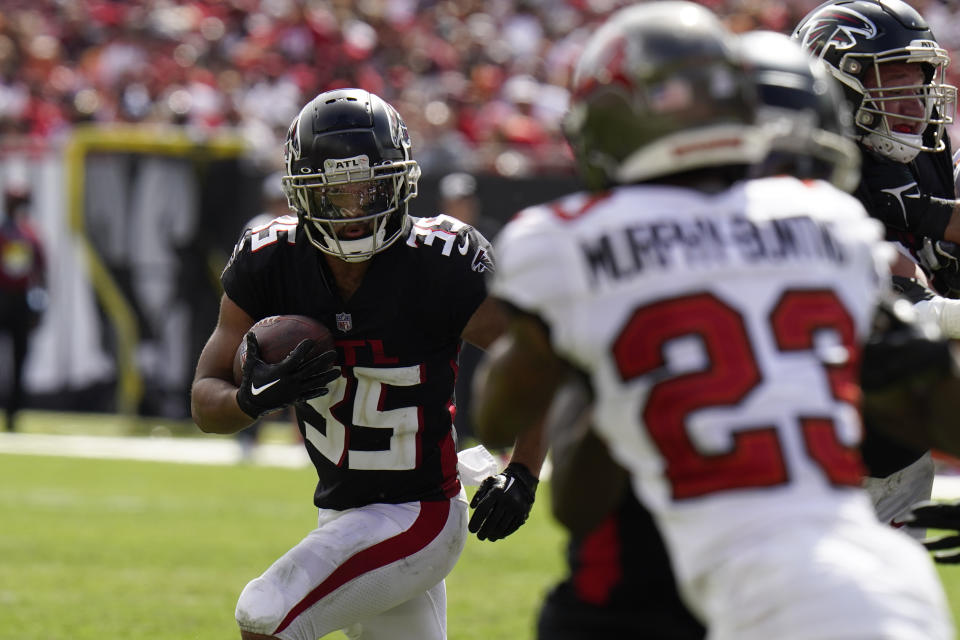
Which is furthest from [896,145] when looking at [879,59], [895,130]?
[879,59]

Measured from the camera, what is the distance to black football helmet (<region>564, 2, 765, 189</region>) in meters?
2.38

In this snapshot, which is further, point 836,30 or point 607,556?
point 836,30

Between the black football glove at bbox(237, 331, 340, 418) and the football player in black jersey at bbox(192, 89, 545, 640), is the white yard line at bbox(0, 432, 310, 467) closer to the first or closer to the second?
the football player in black jersey at bbox(192, 89, 545, 640)

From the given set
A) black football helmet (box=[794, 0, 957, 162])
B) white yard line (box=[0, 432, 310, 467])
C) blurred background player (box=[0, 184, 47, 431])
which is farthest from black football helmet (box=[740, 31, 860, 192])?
blurred background player (box=[0, 184, 47, 431])

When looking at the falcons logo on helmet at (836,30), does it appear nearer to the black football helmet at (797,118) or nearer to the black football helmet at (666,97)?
the black football helmet at (797,118)

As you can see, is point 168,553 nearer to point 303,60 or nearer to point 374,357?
point 374,357

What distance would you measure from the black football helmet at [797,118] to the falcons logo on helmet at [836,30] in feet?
3.80

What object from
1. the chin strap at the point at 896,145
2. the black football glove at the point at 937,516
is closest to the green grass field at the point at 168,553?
the chin strap at the point at 896,145

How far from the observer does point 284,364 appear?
3.56m

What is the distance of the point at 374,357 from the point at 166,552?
426cm

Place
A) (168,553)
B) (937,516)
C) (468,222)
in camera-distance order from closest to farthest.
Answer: (937,516) < (168,553) < (468,222)

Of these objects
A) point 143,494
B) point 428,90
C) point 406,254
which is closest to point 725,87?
point 406,254

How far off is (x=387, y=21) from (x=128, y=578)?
11.0 metres

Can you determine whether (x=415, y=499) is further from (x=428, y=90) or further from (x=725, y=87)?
(x=428, y=90)
